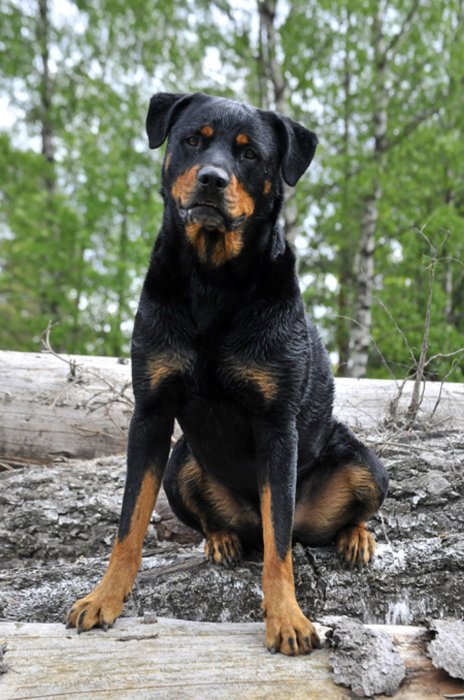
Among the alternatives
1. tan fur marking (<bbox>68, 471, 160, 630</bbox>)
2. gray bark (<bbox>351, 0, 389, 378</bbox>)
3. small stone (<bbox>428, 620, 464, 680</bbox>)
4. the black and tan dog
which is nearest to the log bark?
the black and tan dog

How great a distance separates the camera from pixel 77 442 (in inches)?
195

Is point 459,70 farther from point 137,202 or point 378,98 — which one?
point 137,202

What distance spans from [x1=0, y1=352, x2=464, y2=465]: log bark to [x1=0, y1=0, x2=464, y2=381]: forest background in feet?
21.9

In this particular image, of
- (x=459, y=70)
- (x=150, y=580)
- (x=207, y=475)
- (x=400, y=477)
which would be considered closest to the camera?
(x=150, y=580)

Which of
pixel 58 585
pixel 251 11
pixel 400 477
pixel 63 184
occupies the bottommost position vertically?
pixel 58 585

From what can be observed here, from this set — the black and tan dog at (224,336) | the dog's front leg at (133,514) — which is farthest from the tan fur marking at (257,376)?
the dog's front leg at (133,514)

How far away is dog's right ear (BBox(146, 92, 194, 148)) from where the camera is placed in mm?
2896

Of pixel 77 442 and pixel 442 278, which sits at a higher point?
pixel 442 278

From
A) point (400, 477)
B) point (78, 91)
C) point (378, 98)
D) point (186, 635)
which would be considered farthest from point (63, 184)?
point (186, 635)

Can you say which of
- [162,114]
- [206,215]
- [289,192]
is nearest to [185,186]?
[206,215]

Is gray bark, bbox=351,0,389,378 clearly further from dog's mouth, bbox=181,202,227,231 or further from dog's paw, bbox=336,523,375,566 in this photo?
dog's mouth, bbox=181,202,227,231

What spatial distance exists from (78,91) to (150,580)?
49.8 ft

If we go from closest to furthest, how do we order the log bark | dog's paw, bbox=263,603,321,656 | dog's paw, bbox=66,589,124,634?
dog's paw, bbox=263,603,321,656
dog's paw, bbox=66,589,124,634
the log bark

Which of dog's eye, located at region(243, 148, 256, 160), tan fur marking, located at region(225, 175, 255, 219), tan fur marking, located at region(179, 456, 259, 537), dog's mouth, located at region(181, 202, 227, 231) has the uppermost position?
dog's eye, located at region(243, 148, 256, 160)
